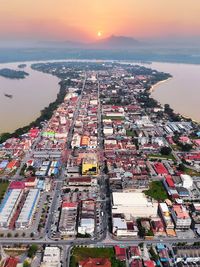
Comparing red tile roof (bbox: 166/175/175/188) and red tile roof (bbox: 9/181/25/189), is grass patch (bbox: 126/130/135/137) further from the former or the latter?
red tile roof (bbox: 9/181/25/189)

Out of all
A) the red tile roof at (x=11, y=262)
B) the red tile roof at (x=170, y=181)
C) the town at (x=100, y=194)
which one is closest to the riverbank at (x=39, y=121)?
the town at (x=100, y=194)

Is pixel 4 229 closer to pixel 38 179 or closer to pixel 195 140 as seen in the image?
pixel 38 179

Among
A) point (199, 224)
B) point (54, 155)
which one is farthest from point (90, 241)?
point (54, 155)

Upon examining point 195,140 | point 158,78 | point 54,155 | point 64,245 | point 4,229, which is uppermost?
point 158,78

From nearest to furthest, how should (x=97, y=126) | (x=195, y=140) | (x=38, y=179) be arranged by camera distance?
(x=38, y=179) < (x=195, y=140) < (x=97, y=126)

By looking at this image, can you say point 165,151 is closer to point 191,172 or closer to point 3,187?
point 191,172

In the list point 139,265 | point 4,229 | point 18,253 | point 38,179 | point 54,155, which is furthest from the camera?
point 54,155
